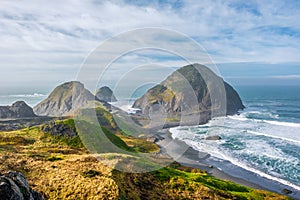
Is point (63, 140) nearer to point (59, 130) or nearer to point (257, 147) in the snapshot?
point (59, 130)

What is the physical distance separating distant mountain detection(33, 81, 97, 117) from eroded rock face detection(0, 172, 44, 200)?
154 metres

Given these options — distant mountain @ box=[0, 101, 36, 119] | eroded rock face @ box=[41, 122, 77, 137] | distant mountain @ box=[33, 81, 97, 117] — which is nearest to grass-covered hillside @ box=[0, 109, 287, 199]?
eroded rock face @ box=[41, 122, 77, 137]

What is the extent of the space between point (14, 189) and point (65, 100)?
16929 cm

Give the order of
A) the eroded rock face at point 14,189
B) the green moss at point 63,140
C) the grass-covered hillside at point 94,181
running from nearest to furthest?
1. the eroded rock face at point 14,189
2. the grass-covered hillside at point 94,181
3. the green moss at point 63,140

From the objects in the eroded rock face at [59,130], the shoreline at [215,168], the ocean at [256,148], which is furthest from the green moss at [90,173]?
the ocean at [256,148]

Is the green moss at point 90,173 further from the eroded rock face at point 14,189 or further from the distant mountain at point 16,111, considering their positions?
the distant mountain at point 16,111

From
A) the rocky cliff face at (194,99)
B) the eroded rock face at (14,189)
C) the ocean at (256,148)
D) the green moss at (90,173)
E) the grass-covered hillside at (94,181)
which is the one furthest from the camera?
the rocky cliff face at (194,99)

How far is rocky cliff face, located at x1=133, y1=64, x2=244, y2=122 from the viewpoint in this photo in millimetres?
154625

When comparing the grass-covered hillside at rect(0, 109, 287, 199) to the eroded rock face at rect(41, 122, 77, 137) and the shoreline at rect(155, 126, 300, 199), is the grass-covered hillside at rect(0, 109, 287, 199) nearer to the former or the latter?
the shoreline at rect(155, 126, 300, 199)

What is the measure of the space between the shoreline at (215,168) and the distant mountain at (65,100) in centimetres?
9623

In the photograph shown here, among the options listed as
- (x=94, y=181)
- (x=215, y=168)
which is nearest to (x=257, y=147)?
(x=215, y=168)

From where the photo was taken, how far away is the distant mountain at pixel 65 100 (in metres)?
170

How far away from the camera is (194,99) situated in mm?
187750

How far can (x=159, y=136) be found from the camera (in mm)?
95125
